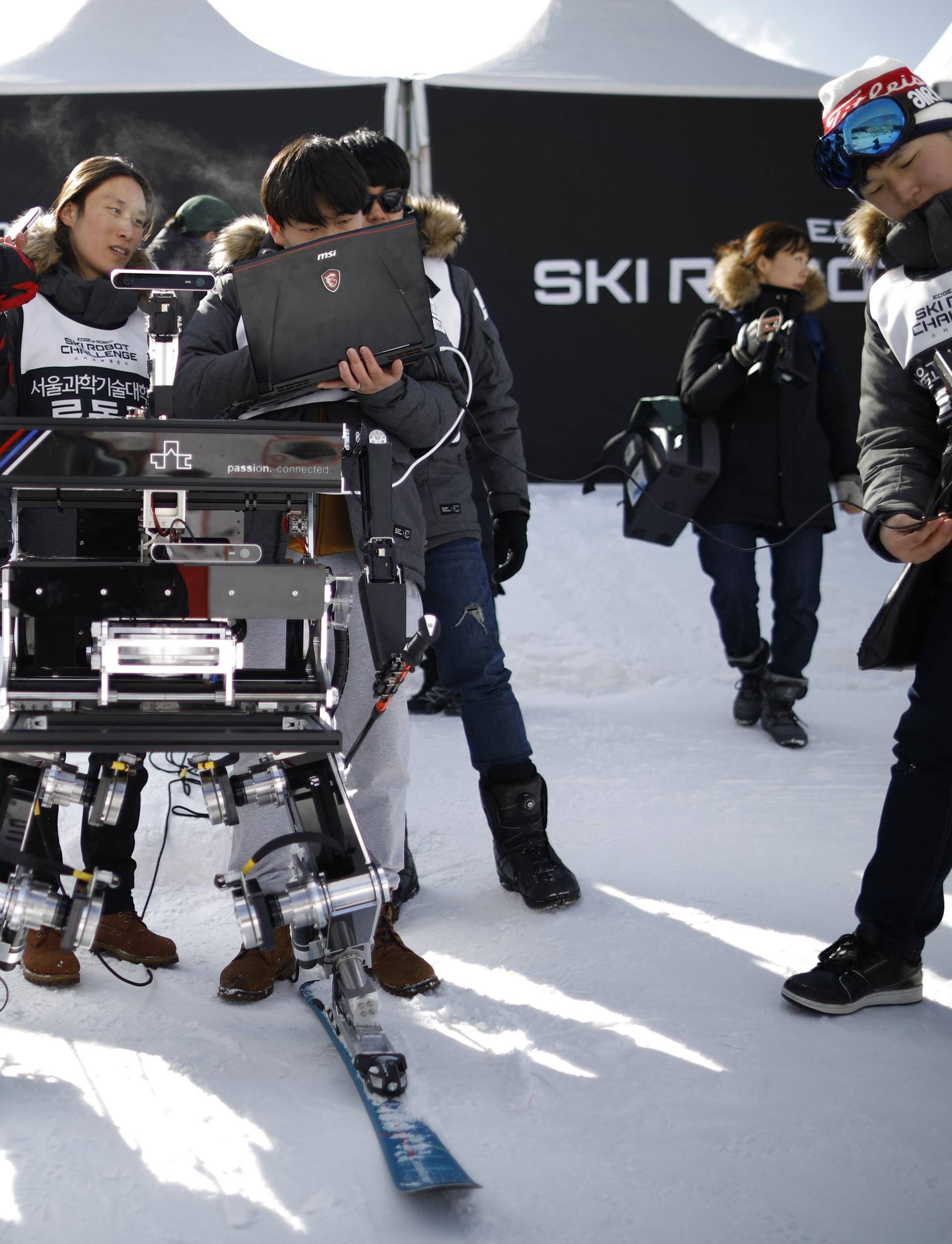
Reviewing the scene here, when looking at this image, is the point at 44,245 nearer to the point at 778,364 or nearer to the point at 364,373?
the point at 364,373

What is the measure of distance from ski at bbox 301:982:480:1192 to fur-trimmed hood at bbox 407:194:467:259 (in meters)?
1.88

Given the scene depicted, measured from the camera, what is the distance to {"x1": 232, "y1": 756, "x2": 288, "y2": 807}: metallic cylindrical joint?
194cm

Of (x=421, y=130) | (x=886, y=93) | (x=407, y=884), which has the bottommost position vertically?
(x=407, y=884)

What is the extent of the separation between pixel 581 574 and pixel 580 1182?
4802 mm

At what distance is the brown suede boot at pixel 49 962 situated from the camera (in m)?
2.40

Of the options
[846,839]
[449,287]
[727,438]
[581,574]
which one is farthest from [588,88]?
[846,839]

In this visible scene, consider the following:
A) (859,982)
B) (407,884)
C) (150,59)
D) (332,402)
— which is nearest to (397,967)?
(407,884)

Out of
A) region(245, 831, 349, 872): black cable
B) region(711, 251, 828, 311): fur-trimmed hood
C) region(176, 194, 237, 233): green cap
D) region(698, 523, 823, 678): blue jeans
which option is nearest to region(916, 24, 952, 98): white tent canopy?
region(711, 251, 828, 311): fur-trimmed hood

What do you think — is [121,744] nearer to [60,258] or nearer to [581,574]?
[60,258]

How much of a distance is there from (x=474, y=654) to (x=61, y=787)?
1.20m

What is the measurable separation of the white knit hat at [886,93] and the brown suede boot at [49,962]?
7.40ft

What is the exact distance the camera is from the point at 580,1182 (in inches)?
68.4

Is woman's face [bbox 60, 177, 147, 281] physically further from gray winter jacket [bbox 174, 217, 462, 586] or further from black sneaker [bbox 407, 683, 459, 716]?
black sneaker [bbox 407, 683, 459, 716]

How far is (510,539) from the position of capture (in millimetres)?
3014
